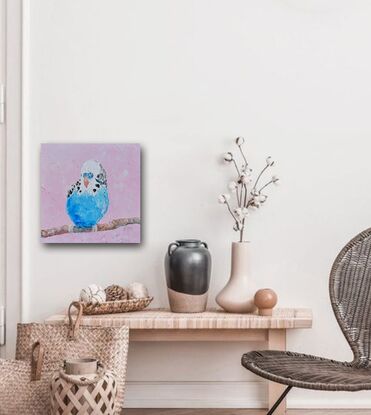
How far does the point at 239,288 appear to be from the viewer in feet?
12.0

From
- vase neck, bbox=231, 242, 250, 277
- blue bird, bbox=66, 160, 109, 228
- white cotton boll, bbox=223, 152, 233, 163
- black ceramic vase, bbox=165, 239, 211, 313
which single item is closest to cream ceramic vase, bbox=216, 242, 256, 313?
vase neck, bbox=231, 242, 250, 277

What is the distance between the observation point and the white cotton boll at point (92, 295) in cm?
356

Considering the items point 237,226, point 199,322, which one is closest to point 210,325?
point 199,322

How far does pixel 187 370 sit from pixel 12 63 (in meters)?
1.73

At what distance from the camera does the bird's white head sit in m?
3.84

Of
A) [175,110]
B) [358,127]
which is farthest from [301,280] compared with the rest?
[175,110]

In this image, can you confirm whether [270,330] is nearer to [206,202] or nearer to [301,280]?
[301,280]

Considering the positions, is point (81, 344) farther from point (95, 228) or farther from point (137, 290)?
point (95, 228)

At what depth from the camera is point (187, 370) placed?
153 inches

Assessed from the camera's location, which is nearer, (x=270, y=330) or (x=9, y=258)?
(x=270, y=330)

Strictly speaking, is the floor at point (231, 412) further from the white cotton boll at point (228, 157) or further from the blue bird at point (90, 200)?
the white cotton boll at point (228, 157)

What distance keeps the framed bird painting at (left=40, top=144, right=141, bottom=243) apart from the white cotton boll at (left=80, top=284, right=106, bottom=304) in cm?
33

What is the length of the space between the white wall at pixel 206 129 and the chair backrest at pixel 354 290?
489 mm

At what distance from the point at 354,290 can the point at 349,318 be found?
119 mm
